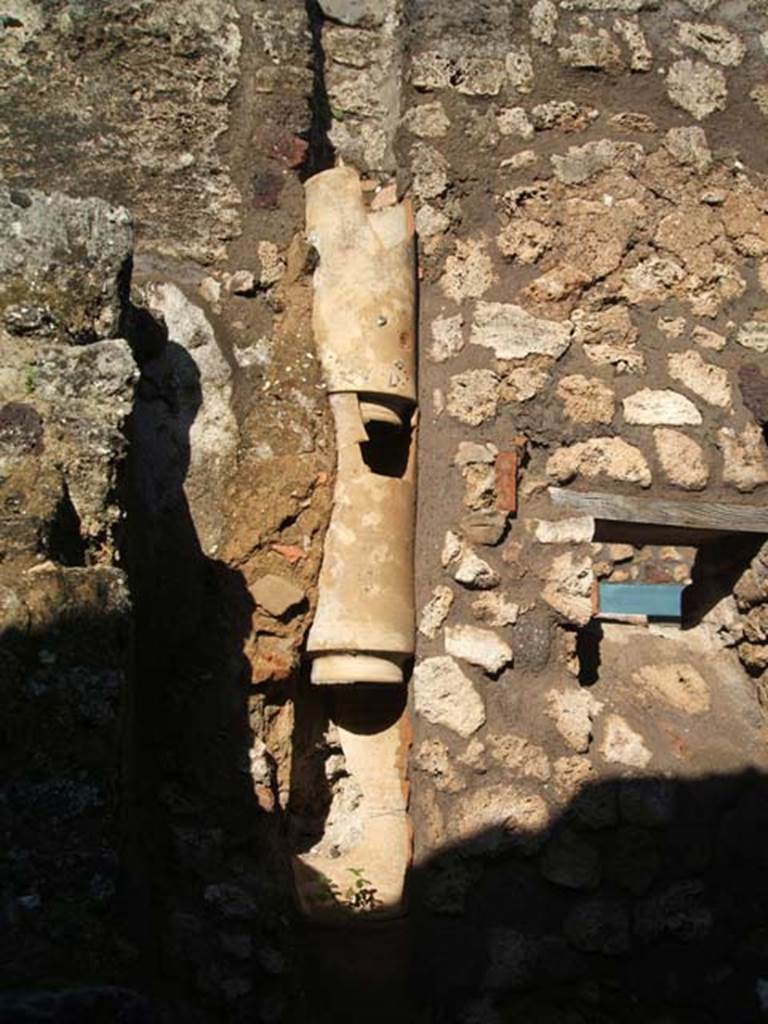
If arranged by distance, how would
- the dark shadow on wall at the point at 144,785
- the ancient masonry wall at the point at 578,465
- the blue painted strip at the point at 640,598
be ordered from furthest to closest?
the blue painted strip at the point at 640,598, the ancient masonry wall at the point at 578,465, the dark shadow on wall at the point at 144,785

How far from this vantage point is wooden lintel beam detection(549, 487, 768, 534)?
3457mm

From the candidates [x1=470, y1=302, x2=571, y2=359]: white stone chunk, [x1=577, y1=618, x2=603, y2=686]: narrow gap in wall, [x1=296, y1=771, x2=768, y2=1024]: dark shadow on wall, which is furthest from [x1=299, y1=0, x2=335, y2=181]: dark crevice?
[x1=296, y1=771, x2=768, y2=1024]: dark shadow on wall

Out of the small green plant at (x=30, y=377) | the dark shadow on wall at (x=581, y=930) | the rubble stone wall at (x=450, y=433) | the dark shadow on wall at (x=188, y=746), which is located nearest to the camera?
the small green plant at (x=30, y=377)

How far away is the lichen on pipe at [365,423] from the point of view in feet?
10.5

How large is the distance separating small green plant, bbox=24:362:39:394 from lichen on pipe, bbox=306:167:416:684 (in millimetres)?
1064

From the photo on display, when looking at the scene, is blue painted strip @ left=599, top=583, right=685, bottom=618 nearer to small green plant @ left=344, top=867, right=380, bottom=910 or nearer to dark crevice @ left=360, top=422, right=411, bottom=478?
dark crevice @ left=360, top=422, right=411, bottom=478

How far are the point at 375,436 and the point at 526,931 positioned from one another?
4.75 feet

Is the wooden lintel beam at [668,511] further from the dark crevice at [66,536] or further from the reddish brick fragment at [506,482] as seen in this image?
the dark crevice at [66,536]

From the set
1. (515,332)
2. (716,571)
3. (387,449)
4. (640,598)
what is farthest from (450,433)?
(640,598)

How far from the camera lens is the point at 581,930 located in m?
3.10

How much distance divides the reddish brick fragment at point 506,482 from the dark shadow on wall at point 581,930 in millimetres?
820

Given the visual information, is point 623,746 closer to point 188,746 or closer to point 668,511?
point 668,511

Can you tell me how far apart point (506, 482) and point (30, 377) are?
147 cm

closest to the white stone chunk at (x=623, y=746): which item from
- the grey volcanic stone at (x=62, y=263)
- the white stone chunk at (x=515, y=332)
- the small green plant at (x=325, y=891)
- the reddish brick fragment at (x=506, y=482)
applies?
the reddish brick fragment at (x=506, y=482)
